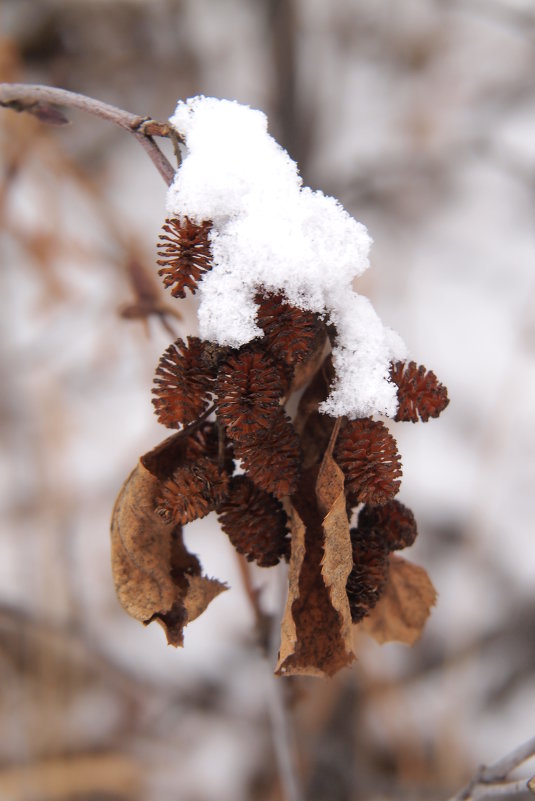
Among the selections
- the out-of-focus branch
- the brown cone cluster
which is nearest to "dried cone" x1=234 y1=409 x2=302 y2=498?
the brown cone cluster

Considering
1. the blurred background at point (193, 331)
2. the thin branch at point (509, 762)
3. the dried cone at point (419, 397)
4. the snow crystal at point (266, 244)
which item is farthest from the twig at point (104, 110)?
the blurred background at point (193, 331)

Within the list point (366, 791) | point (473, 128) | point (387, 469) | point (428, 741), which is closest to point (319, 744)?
point (366, 791)

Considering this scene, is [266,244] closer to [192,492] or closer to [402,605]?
[192,492]

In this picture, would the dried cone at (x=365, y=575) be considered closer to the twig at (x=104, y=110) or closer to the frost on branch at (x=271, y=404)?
the frost on branch at (x=271, y=404)

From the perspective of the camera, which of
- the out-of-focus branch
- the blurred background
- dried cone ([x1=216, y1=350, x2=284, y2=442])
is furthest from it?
the blurred background

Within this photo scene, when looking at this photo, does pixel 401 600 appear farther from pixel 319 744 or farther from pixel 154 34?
pixel 154 34

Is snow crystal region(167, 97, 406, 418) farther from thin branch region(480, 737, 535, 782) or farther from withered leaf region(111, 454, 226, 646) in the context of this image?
thin branch region(480, 737, 535, 782)

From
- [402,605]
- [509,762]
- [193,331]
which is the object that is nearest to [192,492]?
[402,605]
